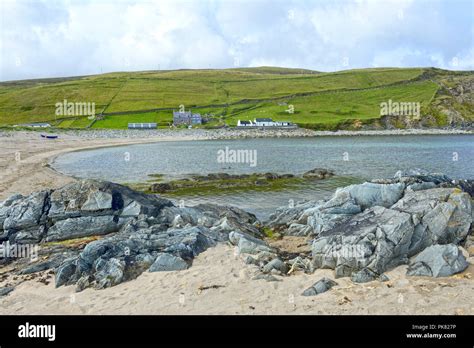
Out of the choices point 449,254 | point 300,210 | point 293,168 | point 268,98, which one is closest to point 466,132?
point 268,98

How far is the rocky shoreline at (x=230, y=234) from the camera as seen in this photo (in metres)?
16.0

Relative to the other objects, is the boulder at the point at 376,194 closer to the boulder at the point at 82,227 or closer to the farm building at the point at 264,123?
the boulder at the point at 82,227

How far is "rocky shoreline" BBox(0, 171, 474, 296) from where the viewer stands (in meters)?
16.0

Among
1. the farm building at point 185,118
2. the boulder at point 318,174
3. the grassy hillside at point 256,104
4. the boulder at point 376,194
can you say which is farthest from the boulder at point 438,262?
the farm building at point 185,118

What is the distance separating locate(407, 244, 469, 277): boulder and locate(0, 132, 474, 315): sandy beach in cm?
35

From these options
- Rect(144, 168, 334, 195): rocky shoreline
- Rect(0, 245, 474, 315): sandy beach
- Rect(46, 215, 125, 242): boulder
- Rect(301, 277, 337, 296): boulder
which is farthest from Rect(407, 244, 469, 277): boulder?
Rect(144, 168, 334, 195): rocky shoreline

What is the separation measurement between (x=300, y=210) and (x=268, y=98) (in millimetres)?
164096

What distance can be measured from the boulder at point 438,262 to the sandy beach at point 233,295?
0.35 metres

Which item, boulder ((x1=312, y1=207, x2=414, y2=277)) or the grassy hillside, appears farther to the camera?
the grassy hillside

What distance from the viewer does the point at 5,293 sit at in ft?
50.4

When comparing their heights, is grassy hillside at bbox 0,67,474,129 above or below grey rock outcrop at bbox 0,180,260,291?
above

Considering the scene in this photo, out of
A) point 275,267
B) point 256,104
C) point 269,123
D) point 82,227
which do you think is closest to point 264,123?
point 269,123

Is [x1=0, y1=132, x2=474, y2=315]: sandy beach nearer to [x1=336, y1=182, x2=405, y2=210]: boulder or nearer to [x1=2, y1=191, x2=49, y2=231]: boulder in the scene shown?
[x1=2, y1=191, x2=49, y2=231]: boulder

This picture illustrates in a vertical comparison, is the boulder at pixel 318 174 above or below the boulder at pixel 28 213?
above
